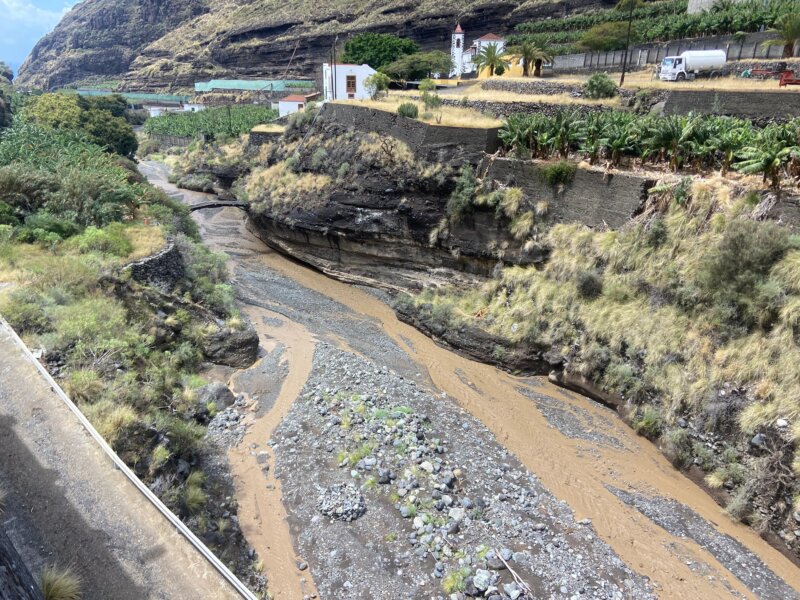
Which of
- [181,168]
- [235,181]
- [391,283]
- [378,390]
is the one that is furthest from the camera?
[181,168]

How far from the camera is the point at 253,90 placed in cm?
8562

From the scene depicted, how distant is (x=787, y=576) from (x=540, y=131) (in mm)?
18194

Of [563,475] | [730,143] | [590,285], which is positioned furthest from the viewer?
[590,285]

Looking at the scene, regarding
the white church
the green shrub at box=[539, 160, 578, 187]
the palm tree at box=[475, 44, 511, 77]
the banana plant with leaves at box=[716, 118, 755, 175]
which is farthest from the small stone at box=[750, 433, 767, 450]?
the white church

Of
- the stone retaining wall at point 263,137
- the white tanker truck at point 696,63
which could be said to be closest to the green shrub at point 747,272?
the white tanker truck at point 696,63

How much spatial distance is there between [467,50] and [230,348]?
52.2 metres

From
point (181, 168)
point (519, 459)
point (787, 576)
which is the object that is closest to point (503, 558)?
point (519, 459)

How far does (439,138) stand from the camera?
79.8 ft

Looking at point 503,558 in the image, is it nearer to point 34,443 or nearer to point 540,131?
point 34,443

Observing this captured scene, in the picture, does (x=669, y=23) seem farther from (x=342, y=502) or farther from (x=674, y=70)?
(x=342, y=502)

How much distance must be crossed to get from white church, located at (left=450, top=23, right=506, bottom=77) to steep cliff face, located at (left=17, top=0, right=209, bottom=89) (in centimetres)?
10480

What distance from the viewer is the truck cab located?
2736cm

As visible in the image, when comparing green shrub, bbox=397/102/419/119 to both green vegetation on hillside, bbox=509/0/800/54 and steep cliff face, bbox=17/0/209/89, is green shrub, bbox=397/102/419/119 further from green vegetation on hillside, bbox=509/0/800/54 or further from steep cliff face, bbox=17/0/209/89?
steep cliff face, bbox=17/0/209/89

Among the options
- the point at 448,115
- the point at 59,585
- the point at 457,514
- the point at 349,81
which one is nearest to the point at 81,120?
the point at 349,81
